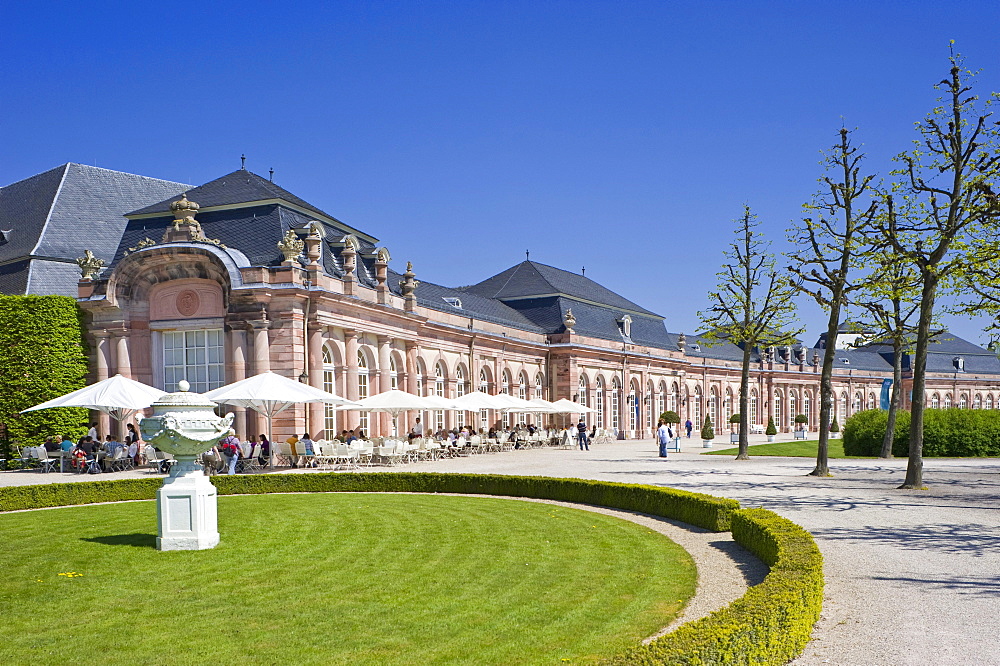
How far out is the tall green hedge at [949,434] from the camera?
34.0 metres

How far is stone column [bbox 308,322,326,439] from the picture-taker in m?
32.1

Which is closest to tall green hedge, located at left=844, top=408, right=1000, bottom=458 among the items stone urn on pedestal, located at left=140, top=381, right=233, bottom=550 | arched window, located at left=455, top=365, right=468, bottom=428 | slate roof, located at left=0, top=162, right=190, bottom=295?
arched window, located at left=455, top=365, right=468, bottom=428

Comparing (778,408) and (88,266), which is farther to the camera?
(778,408)

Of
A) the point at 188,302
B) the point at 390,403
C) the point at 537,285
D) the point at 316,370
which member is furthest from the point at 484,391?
the point at 188,302

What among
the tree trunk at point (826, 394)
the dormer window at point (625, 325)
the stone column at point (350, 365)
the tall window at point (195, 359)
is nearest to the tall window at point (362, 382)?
the stone column at point (350, 365)

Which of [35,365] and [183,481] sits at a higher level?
[35,365]

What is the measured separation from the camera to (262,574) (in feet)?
36.8

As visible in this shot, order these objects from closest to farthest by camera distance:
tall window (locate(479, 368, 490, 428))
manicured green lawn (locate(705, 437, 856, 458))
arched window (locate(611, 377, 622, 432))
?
manicured green lawn (locate(705, 437, 856, 458))
tall window (locate(479, 368, 490, 428))
arched window (locate(611, 377, 622, 432))

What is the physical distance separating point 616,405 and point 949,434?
2912 cm

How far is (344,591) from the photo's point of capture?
10.2 meters

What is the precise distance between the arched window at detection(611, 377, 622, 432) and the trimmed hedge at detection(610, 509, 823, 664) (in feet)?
167

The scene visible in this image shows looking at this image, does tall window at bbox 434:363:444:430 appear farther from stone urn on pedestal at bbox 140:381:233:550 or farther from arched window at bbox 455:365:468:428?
stone urn on pedestal at bbox 140:381:233:550

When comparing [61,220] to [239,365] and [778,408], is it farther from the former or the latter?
[778,408]

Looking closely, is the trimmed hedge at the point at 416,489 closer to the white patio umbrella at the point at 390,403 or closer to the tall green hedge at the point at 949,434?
the white patio umbrella at the point at 390,403
